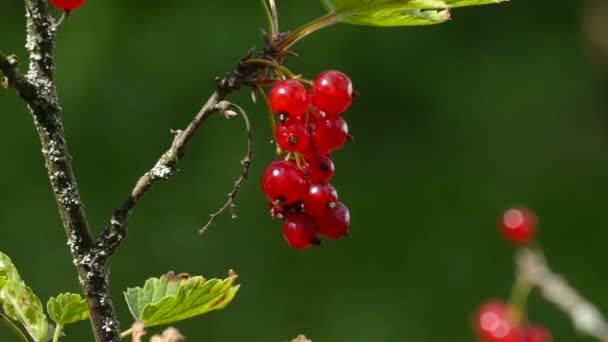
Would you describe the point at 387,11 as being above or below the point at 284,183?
above

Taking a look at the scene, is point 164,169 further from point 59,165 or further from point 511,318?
point 511,318

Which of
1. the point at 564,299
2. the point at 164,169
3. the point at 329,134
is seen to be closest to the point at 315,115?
the point at 329,134

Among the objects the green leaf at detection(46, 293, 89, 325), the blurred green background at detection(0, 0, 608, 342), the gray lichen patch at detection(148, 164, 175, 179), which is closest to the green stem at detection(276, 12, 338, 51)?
the gray lichen patch at detection(148, 164, 175, 179)

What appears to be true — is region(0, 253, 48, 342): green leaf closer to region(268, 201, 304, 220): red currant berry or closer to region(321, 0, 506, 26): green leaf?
region(268, 201, 304, 220): red currant berry

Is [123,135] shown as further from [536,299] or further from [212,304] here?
[212,304]

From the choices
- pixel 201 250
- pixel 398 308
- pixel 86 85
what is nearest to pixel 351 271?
pixel 398 308

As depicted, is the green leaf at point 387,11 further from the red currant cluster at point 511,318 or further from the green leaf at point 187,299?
the red currant cluster at point 511,318
